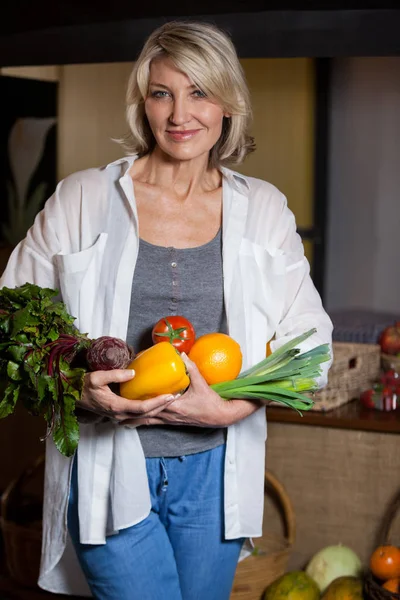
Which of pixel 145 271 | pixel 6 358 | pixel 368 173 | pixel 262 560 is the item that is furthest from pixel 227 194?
pixel 368 173

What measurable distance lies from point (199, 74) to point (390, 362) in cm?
200

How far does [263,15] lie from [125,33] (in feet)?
1.43

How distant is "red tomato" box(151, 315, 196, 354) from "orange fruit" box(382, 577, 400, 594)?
4.49 ft

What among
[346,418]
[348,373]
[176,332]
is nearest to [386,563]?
[346,418]

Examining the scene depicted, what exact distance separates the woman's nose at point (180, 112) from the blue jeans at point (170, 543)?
28.1 inches

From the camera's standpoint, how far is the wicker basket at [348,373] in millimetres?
3398

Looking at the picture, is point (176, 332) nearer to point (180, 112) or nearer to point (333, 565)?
point (180, 112)

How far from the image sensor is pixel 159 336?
190cm

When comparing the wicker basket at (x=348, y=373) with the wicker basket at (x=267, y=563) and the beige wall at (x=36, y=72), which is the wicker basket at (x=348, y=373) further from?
the beige wall at (x=36, y=72)

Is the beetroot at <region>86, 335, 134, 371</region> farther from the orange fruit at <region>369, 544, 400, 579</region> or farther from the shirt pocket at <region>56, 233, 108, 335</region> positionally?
the orange fruit at <region>369, 544, 400, 579</region>

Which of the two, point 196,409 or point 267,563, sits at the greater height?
point 196,409

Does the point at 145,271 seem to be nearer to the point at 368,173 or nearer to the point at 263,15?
the point at 263,15

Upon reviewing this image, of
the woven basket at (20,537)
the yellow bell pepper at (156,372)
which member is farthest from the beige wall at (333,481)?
the yellow bell pepper at (156,372)

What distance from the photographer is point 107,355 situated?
178 cm
